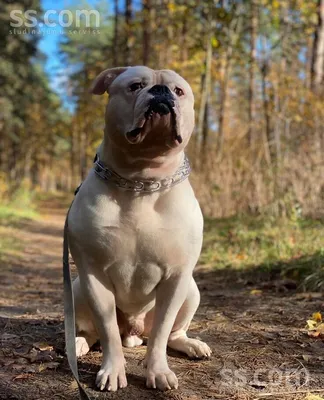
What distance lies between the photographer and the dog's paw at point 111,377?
2145mm

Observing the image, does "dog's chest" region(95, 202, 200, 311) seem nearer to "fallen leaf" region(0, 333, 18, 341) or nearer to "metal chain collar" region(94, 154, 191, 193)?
"metal chain collar" region(94, 154, 191, 193)

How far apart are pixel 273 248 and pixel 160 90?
12.6ft

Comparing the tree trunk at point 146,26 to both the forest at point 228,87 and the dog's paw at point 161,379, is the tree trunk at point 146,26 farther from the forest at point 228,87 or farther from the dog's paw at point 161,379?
the dog's paw at point 161,379

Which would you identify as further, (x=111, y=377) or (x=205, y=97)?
(x=205, y=97)

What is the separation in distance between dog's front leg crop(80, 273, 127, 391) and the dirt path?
8 centimetres

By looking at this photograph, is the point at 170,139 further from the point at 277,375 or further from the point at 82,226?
the point at 277,375

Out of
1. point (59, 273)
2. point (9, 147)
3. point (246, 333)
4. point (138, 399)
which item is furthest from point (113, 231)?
point (9, 147)

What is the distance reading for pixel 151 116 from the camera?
6.74 ft

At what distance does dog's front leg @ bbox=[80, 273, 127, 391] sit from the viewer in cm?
218

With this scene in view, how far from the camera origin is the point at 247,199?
869cm

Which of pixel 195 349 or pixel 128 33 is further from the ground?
pixel 128 33

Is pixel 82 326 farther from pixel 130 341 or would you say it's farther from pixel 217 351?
pixel 217 351

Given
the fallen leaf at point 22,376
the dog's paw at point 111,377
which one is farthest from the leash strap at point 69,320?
the fallen leaf at point 22,376


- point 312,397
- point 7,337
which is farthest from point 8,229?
point 312,397
